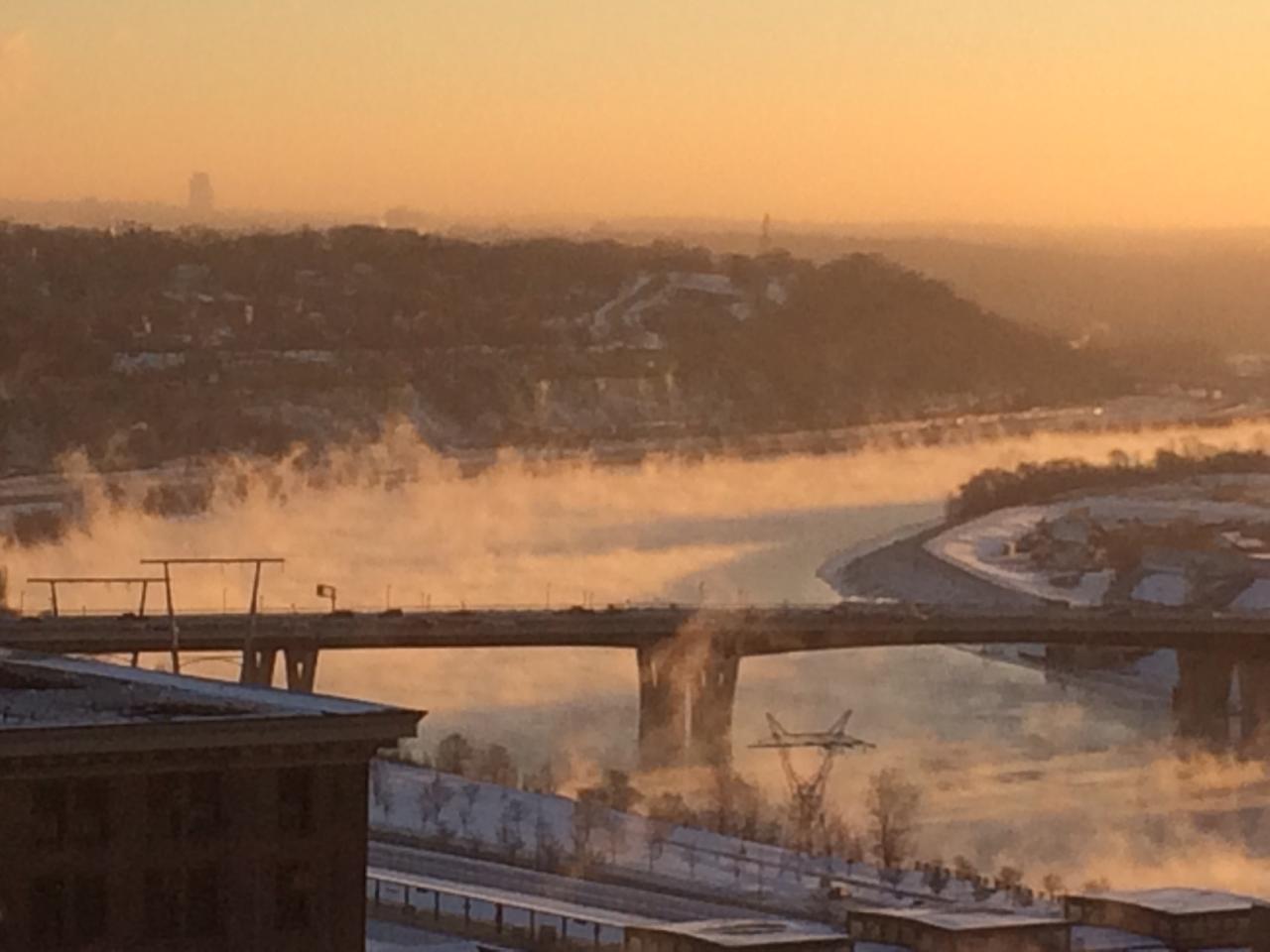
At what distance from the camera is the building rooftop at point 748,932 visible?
30234mm

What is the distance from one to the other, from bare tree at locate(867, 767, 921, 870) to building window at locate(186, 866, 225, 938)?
1645 centimetres

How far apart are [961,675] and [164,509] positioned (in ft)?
101

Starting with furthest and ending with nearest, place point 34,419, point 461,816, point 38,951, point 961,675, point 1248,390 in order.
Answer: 1. point 1248,390
2. point 34,419
3. point 961,675
4. point 461,816
5. point 38,951

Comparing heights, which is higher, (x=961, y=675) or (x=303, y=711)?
(x=303, y=711)

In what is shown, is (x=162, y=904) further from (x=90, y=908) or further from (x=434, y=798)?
(x=434, y=798)

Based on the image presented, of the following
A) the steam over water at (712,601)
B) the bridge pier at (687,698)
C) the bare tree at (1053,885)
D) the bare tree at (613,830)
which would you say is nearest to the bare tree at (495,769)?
the steam over water at (712,601)

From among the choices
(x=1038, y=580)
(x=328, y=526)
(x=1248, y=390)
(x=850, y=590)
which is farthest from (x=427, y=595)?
(x=1248, y=390)

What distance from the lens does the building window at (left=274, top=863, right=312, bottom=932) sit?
946 inches

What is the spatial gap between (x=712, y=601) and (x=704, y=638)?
1060cm

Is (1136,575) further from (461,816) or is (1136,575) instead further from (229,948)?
(229,948)

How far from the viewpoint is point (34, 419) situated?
104312mm

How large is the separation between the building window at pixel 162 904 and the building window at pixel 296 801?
638 mm

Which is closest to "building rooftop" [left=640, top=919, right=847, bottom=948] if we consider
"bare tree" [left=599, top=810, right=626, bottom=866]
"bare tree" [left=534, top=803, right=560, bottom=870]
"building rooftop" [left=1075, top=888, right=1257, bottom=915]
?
"building rooftop" [left=1075, top=888, right=1257, bottom=915]

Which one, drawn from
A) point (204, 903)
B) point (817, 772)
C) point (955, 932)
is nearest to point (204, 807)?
point (204, 903)
